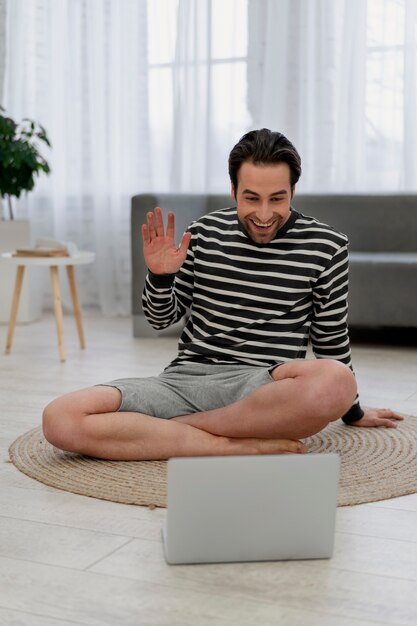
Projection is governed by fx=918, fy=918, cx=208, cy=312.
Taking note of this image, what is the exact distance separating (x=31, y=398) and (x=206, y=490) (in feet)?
4.28

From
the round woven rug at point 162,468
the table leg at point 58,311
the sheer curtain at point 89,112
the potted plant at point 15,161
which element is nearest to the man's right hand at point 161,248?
the round woven rug at point 162,468

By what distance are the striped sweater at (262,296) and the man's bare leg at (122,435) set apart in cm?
17

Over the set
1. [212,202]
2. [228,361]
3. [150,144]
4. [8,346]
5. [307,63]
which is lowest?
[8,346]

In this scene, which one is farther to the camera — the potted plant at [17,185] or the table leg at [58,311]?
the potted plant at [17,185]

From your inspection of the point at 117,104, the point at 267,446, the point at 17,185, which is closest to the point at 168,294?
the point at 267,446

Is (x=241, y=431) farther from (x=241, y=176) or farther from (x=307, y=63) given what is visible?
(x=307, y=63)

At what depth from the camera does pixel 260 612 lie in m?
1.18

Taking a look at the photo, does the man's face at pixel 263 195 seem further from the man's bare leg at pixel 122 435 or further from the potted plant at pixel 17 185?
the potted plant at pixel 17 185

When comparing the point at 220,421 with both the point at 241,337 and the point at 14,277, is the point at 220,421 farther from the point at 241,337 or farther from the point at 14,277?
the point at 14,277

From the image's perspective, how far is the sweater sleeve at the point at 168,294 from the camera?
1799 mm

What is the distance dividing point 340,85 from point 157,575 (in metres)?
2.87

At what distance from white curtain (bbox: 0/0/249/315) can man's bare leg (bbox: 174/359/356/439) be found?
8.05ft

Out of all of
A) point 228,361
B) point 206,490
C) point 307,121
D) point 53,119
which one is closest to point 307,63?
point 307,121

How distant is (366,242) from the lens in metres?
3.66
